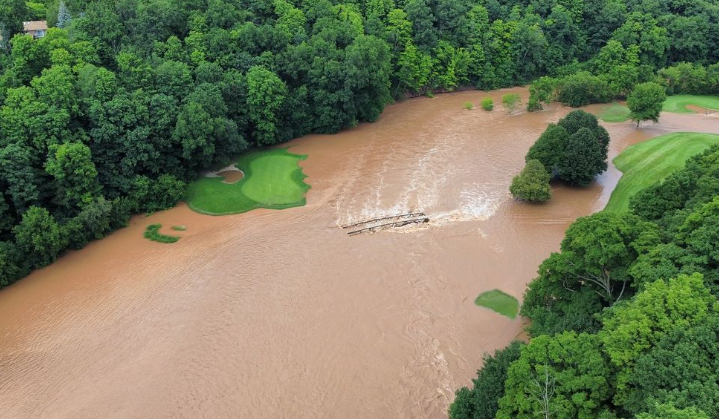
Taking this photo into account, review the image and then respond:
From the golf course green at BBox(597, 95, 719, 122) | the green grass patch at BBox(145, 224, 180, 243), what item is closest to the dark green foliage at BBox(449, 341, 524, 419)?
the green grass patch at BBox(145, 224, 180, 243)

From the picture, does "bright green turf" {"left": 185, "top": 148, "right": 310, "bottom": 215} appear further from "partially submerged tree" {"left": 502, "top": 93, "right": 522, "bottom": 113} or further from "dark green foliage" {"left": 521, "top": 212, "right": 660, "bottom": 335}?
"partially submerged tree" {"left": 502, "top": 93, "right": 522, "bottom": 113}

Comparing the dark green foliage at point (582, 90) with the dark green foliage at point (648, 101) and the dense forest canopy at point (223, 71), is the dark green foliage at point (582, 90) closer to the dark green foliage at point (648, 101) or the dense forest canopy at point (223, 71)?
the dense forest canopy at point (223, 71)

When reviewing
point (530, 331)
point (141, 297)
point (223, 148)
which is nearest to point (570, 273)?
point (530, 331)

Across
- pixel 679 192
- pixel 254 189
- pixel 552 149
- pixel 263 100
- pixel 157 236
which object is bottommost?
pixel 157 236

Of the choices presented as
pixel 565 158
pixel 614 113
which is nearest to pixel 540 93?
pixel 614 113

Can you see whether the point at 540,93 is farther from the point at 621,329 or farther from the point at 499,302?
the point at 621,329

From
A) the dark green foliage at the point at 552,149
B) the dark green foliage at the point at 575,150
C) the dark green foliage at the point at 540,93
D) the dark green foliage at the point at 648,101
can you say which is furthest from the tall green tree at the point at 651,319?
the dark green foliage at the point at 540,93
